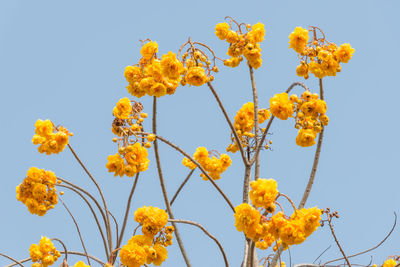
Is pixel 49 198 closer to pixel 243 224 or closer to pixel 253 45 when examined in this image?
pixel 243 224

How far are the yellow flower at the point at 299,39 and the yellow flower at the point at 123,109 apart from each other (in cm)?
111

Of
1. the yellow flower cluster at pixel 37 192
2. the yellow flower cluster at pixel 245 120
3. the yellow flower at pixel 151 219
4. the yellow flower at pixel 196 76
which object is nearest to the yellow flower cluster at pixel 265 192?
the yellow flower at pixel 151 219

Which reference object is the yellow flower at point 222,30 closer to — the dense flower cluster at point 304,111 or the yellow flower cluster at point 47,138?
the dense flower cluster at point 304,111

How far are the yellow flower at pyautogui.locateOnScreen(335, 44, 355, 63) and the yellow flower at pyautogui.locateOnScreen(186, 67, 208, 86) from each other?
0.88 metres

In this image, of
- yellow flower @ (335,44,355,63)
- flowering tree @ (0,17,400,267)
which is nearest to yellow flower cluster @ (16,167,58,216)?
flowering tree @ (0,17,400,267)

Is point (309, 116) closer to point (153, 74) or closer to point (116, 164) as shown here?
point (153, 74)

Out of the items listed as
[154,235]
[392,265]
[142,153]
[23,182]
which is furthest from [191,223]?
[392,265]

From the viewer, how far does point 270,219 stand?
241cm

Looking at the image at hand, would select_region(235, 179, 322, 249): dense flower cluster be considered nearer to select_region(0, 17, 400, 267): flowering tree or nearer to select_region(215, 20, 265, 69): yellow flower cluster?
select_region(0, 17, 400, 267): flowering tree

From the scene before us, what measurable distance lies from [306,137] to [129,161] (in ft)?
3.29

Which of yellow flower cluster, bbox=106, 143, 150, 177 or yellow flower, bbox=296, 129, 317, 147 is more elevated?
yellow flower, bbox=296, 129, 317, 147

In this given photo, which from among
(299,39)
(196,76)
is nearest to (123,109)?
(196,76)

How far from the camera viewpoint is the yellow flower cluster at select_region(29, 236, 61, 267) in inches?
117

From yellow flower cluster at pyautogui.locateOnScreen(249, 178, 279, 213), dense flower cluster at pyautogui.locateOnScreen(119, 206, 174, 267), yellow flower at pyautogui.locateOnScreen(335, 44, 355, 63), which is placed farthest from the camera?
yellow flower at pyautogui.locateOnScreen(335, 44, 355, 63)
